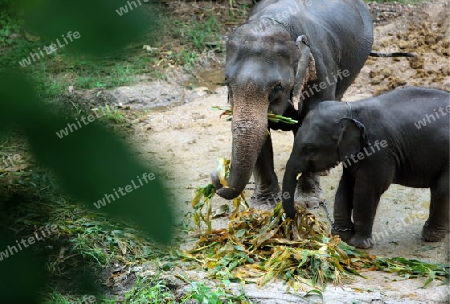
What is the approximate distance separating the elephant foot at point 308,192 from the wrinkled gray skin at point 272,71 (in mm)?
162

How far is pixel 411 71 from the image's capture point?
816 centimetres

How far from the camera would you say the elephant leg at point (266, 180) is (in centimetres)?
519

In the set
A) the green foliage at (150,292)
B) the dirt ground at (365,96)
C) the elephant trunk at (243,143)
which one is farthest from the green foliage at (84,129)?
the elephant trunk at (243,143)

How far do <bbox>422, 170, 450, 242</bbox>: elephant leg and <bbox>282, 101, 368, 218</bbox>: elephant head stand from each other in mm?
501

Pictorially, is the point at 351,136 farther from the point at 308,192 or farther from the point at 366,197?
the point at 308,192

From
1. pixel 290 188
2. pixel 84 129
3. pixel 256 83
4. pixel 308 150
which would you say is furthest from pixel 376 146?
pixel 84 129

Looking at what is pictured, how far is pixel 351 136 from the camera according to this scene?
14.8 ft

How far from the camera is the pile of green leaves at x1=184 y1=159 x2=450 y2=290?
4.12 meters

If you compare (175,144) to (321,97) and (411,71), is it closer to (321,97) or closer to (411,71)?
(321,97)

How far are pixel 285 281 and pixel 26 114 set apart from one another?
3494 mm

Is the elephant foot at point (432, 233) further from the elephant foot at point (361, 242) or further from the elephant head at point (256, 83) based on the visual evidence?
the elephant head at point (256, 83)

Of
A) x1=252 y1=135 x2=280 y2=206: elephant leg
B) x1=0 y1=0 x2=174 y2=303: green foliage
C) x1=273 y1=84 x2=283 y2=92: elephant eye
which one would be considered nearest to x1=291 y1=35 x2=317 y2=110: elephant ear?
x1=273 y1=84 x2=283 y2=92: elephant eye

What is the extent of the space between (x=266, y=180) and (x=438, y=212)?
3.74 ft

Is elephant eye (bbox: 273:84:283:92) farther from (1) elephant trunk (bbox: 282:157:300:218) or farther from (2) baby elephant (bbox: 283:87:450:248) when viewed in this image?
(1) elephant trunk (bbox: 282:157:300:218)
